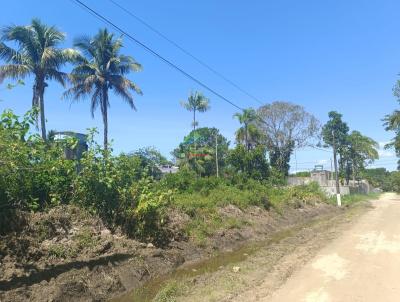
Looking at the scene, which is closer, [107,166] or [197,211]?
[107,166]

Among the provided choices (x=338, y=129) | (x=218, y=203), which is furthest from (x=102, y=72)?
(x=338, y=129)

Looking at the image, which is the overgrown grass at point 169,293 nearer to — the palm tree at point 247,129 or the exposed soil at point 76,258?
the exposed soil at point 76,258

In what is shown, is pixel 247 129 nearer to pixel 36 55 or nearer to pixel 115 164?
pixel 36 55

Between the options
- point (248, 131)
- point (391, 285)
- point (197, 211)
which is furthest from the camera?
point (248, 131)

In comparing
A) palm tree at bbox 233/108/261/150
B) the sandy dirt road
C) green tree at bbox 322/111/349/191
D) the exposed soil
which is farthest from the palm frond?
green tree at bbox 322/111/349/191

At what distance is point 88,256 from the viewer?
36.9 ft

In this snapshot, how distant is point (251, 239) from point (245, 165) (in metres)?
24.3

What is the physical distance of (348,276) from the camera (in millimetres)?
10406

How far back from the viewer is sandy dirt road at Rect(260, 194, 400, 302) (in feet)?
28.5

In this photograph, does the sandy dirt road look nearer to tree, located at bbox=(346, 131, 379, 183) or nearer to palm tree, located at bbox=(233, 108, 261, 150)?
palm tree, located at bbox=(233, 108, 261, 150)

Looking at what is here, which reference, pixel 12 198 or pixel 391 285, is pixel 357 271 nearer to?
pixel 391 285

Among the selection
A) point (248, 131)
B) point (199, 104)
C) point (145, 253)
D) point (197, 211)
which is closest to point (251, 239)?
point (197, 211)

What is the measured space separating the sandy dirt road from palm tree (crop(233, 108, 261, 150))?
37.9 m

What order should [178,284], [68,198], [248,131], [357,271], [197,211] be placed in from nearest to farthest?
[178,284]
[357,271]
[68,198]
[197,211]
[248,131]
